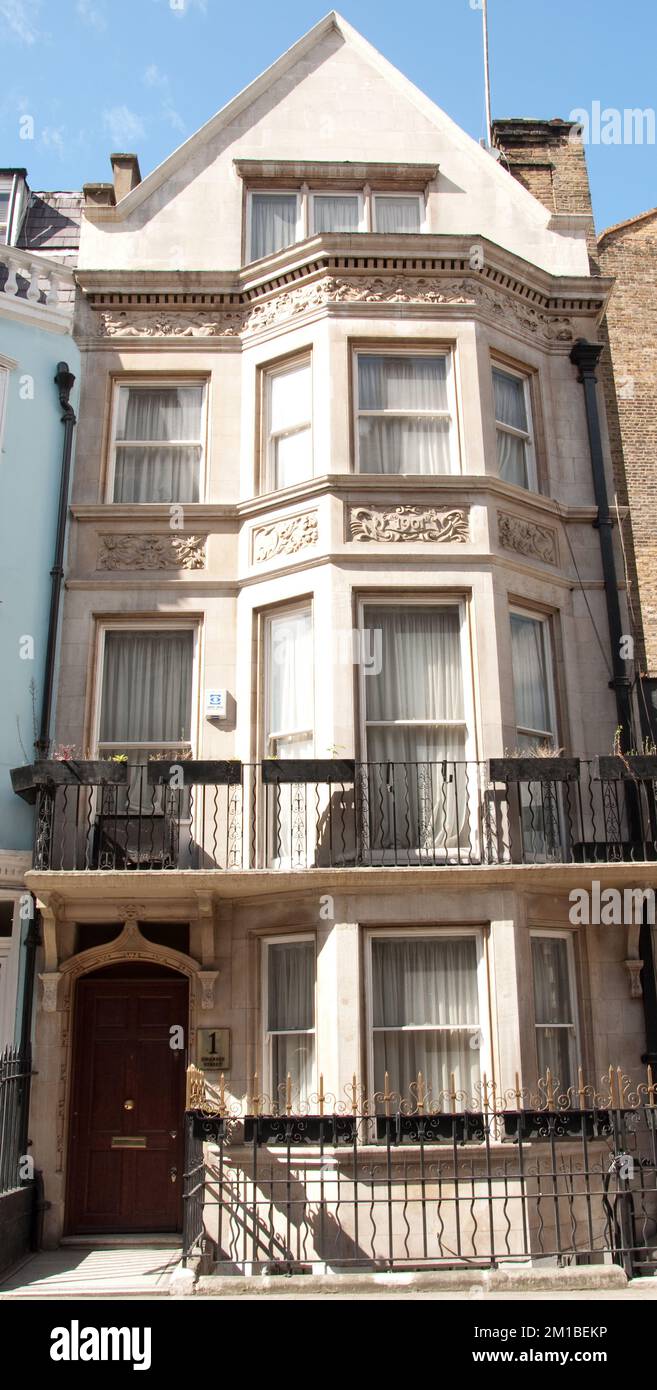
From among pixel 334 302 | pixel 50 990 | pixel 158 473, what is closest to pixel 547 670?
pixel 334 302

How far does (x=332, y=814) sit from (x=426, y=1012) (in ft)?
7.22

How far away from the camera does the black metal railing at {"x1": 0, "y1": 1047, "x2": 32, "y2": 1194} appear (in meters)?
10.7

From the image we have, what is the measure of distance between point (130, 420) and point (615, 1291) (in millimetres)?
11041

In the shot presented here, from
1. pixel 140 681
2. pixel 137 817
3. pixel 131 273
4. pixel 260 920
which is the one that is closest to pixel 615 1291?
pixel 260 920

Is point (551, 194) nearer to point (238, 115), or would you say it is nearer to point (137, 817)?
point (238, 115)

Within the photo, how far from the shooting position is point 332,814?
11828 millimetres

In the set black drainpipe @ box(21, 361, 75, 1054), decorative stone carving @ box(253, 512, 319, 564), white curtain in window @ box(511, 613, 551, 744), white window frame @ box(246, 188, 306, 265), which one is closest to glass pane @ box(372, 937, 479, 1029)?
white curtain in window @ box(511, 613, 551, 744)

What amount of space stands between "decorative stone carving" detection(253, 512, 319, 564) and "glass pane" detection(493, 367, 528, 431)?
2.96 m

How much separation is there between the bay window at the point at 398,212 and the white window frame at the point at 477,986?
925 centimetres

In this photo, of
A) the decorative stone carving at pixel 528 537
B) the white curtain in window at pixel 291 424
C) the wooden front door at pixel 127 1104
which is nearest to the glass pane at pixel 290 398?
the white curtain in window at pixel 291 424

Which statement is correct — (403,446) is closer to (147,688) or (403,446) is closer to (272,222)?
(272,222)

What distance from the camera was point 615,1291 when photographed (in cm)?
796

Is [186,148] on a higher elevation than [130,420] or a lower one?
higher

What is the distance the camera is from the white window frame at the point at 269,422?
45.2 feet
